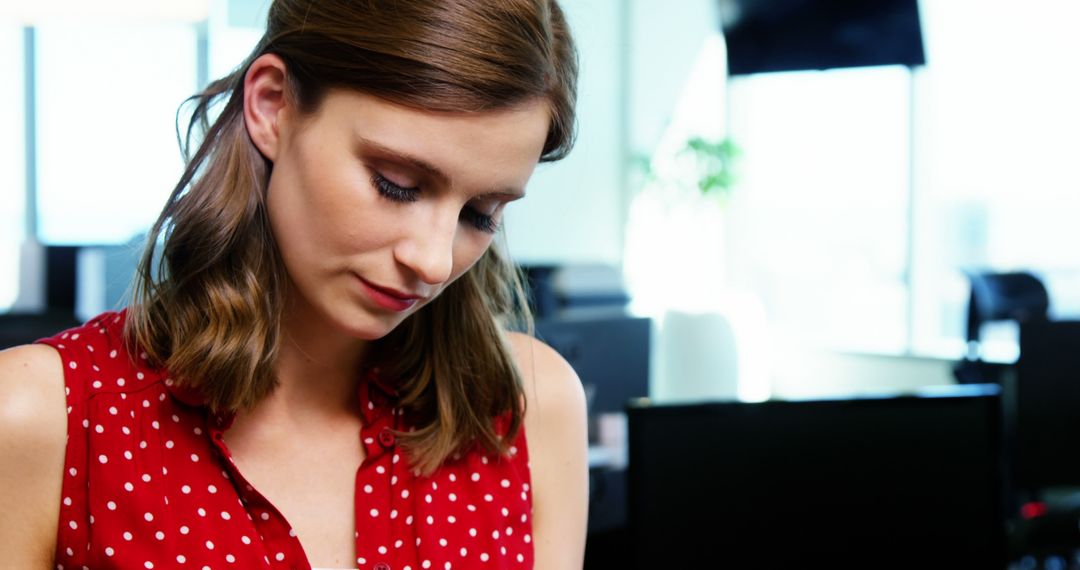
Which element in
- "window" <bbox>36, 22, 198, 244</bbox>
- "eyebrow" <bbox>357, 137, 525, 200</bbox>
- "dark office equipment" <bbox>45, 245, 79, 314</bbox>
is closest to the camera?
"eyebrow" <bbox>357, 137, 525, 200</bbox>

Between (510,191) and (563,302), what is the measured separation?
198cm

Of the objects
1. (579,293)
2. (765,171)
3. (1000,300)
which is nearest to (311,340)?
(579,293)

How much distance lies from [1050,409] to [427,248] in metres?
1.98

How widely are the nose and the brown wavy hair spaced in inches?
4.0

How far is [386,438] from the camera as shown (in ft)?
3.73

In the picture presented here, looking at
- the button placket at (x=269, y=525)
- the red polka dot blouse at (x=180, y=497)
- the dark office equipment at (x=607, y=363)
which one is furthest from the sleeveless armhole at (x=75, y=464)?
the dark office equipment at (x=607, y=363)

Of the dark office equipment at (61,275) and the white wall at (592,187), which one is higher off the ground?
the white wall at (592,187)

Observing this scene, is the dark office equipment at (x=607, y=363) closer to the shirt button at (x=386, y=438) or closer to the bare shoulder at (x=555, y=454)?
the bare shoulder at (x=555, y=454)

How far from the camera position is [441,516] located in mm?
1109

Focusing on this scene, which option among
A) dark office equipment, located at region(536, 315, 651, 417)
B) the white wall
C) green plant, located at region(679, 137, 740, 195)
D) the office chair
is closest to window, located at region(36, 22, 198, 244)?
the white wall

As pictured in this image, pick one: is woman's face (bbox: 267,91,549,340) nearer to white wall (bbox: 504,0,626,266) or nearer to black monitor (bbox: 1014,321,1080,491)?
black monitor (bbox: 1014,321,1080,491)

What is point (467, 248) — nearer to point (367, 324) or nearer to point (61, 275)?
point (367, 324)

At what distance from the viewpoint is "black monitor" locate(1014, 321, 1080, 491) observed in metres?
2.45

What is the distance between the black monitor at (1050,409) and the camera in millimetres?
2445
